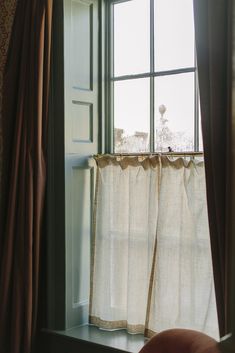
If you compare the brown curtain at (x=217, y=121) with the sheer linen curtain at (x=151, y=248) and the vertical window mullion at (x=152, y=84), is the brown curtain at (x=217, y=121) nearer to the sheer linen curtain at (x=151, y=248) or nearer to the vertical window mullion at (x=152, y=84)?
the sheer linen curtain at (x=151, y=248)

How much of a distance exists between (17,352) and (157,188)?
117cm

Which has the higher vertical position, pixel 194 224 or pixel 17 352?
pixel 194 224

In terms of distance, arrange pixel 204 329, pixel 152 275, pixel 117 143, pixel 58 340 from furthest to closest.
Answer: pixel 117 143
pixel 58 340
pixel 152 275
pixel 204 329

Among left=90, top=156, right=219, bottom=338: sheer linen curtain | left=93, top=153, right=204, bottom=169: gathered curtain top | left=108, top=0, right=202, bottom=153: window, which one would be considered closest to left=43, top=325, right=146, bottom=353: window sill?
left=90, top=156, right=219, bottom=338: sheer linen curtain

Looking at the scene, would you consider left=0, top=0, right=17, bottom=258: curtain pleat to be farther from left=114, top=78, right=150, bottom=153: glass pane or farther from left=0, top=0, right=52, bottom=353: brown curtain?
left=114, top=78, right=150, bottom=153: glass pane

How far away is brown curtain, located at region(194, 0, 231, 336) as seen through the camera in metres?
2.02

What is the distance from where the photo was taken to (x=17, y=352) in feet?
8.87

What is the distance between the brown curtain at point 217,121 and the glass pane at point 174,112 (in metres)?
0.49

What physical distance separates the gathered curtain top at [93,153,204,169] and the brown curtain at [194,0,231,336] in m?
0.37

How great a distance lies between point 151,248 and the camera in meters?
2.62

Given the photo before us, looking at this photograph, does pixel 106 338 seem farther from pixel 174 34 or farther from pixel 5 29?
pixel 5 29

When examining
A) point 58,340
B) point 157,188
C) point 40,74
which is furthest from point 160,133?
point 58,340

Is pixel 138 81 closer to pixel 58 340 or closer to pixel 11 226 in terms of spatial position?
pixel 11 226

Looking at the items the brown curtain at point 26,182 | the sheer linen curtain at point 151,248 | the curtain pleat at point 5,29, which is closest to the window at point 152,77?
the sheer linen curtain at point 151,248
